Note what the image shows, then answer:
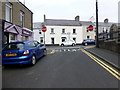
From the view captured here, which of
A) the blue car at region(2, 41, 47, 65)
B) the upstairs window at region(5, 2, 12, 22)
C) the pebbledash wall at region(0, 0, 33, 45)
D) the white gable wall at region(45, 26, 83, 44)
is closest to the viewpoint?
the blue car at region(2, 41, 47, 65)

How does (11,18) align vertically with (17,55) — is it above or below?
above

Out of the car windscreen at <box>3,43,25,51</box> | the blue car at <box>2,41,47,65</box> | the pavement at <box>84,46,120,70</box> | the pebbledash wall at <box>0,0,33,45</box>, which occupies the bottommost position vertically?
the pavement at <box>84,46,120,70</box>

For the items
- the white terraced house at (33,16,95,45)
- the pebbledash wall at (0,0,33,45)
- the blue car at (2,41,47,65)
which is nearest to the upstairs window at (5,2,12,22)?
the pebbledash wall at (0,0,33,45)

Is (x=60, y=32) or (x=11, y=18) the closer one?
(x=11, y=18)

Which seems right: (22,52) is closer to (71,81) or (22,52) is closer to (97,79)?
(71,81)

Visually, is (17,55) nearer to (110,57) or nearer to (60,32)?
(110,57)

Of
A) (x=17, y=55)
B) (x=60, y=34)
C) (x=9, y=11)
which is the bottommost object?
(x=17, y=55)

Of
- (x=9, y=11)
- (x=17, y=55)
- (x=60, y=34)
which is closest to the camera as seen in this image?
(x=17, y=55)

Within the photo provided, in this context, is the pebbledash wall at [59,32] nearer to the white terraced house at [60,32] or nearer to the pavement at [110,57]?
the white terraced house at [60,32]

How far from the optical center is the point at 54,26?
33531 millimetres

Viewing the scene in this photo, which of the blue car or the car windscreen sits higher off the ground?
the car windscreen

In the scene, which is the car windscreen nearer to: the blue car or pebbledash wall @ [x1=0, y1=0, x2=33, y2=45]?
the blue car

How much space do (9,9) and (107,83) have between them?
1180cm

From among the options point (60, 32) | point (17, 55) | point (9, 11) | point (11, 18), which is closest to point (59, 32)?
point (60, 32)
